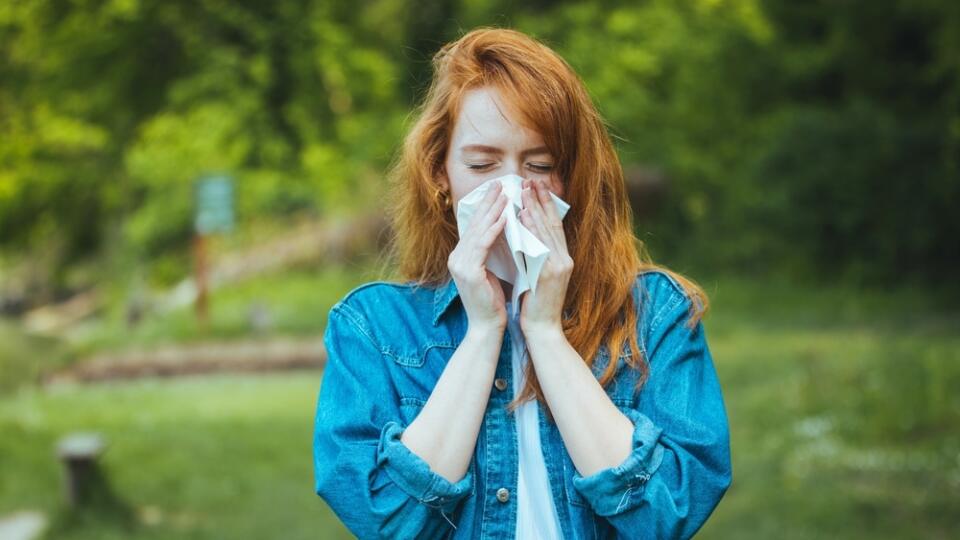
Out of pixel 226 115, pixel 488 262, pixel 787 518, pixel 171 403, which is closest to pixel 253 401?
pixel 171 403

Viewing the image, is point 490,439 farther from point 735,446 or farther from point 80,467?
point 735,446

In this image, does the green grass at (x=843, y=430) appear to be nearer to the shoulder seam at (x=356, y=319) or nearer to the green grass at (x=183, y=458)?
the green grass at (x=183, y=458)

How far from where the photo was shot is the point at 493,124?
1.91m

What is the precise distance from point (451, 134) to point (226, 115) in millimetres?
5349

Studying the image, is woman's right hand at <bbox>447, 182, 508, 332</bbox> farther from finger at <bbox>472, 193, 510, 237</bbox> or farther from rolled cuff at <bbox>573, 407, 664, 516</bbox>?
rolled cuff at <bbox>573, 407, 664, 516</bbox>

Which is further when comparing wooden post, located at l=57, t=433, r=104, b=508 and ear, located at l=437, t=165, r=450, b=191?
wooden post, located at l=57, t=433, r=104, b=508

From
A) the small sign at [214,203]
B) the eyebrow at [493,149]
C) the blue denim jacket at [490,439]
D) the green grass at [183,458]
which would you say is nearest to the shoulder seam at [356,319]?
the blue denim jacket at [490,439]

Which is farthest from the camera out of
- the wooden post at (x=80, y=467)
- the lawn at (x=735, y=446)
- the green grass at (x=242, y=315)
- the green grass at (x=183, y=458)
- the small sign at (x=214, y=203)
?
the green grass at (x=242, y=315)

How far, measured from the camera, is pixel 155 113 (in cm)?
794

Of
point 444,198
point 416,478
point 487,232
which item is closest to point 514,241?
point 487,232

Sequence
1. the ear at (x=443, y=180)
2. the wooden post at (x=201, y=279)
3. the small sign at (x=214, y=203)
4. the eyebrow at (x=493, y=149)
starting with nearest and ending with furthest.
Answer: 1. the eyebrow at (x=493, y=149)
2. the ear at (x=443, y=180)
3. the small sign at (x=214, y=203)
4. the wooden post at (x=201, y=279)

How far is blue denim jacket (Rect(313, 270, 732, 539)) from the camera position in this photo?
1.83 metres

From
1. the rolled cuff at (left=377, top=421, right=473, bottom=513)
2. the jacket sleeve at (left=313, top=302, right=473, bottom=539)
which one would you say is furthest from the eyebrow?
the rolled cuff at (left=377, top=421, right=473, bottom=513)

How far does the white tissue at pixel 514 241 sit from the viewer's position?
6.13ft
